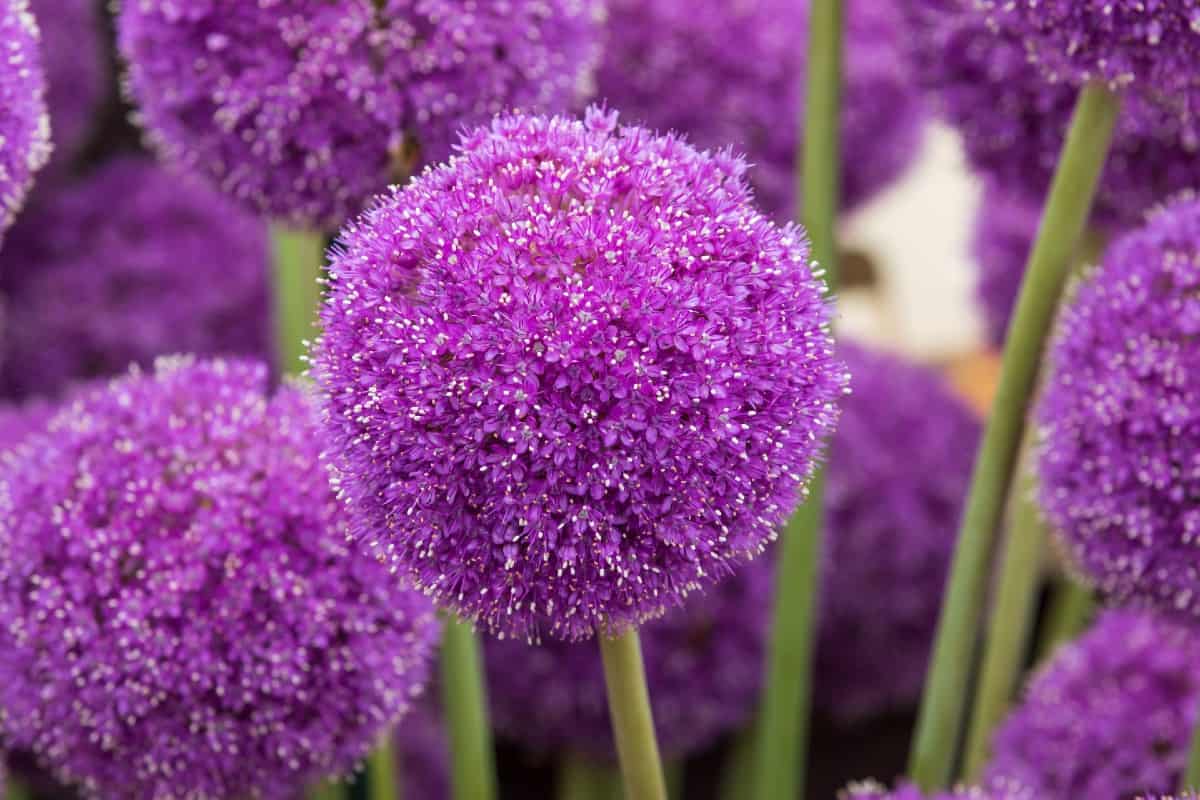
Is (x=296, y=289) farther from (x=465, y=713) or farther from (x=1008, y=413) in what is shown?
(x=1008, y=413)

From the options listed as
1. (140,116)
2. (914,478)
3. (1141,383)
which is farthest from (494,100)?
(914,478)

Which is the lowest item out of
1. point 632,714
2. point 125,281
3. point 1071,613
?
point 632,714

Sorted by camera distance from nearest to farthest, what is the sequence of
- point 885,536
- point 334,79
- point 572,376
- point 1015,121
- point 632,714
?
point 572,376 < point 632,714 < point 334,79 < point 1015,121 < point 885,536

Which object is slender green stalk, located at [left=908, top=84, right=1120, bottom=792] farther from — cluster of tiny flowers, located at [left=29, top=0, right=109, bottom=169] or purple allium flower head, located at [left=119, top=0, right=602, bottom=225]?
cluster of tiny flowers, located at [left=29, top=0, right=109, bottom=169]

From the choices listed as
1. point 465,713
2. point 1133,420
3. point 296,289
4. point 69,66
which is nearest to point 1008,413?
point 1133,420

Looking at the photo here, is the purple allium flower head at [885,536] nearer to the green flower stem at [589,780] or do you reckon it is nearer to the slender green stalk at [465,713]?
the green flower stem at [589,780]

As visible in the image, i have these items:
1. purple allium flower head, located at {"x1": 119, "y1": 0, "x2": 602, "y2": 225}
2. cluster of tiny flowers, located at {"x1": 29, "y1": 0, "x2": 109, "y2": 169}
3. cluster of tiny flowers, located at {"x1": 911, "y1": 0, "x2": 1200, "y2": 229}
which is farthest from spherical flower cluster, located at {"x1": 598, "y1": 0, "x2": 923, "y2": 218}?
cluster of tiny flowers, located at {"x1": 29, "y1": 0, "x2": 109, "y2": 169}
